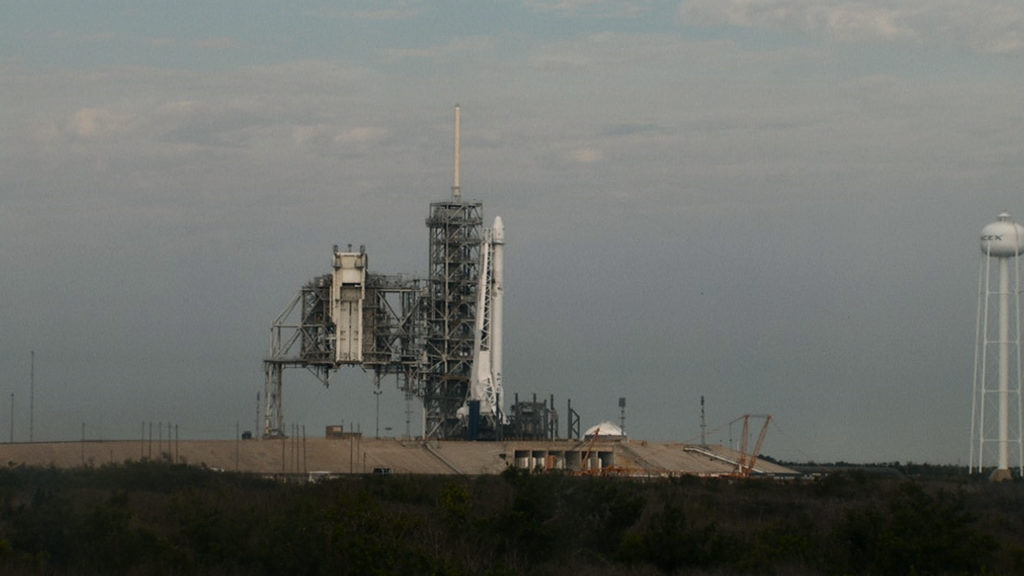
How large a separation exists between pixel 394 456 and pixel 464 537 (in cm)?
4087

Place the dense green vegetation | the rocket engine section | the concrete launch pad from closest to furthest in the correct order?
the dense green vegetation < the concrete launch pad < the rocket engine section

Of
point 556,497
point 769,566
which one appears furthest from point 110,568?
point 769,566

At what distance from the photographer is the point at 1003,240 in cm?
7331

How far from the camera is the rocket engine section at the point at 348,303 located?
269 feet

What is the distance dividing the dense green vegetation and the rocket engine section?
33.4 m

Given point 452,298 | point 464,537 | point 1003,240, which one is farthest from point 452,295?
point 464,537

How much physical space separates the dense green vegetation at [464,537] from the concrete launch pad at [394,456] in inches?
900

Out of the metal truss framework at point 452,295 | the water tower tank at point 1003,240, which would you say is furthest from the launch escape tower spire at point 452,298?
the water tower tank at point 1003,240

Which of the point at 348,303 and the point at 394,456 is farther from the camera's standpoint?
the point at 348,303

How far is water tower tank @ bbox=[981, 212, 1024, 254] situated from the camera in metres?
73.2

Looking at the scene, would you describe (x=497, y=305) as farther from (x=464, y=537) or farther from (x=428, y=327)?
(x=464, y=537)

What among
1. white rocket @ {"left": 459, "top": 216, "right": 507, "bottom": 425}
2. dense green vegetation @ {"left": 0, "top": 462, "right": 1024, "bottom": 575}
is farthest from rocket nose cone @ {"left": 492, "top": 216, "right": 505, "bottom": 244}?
dense green vegetation @ {"left": 0, "top": 462, "right": 1024, "bottom": 575}

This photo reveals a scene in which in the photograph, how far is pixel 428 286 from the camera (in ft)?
277

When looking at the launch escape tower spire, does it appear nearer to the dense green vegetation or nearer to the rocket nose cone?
the rocket nose cone
